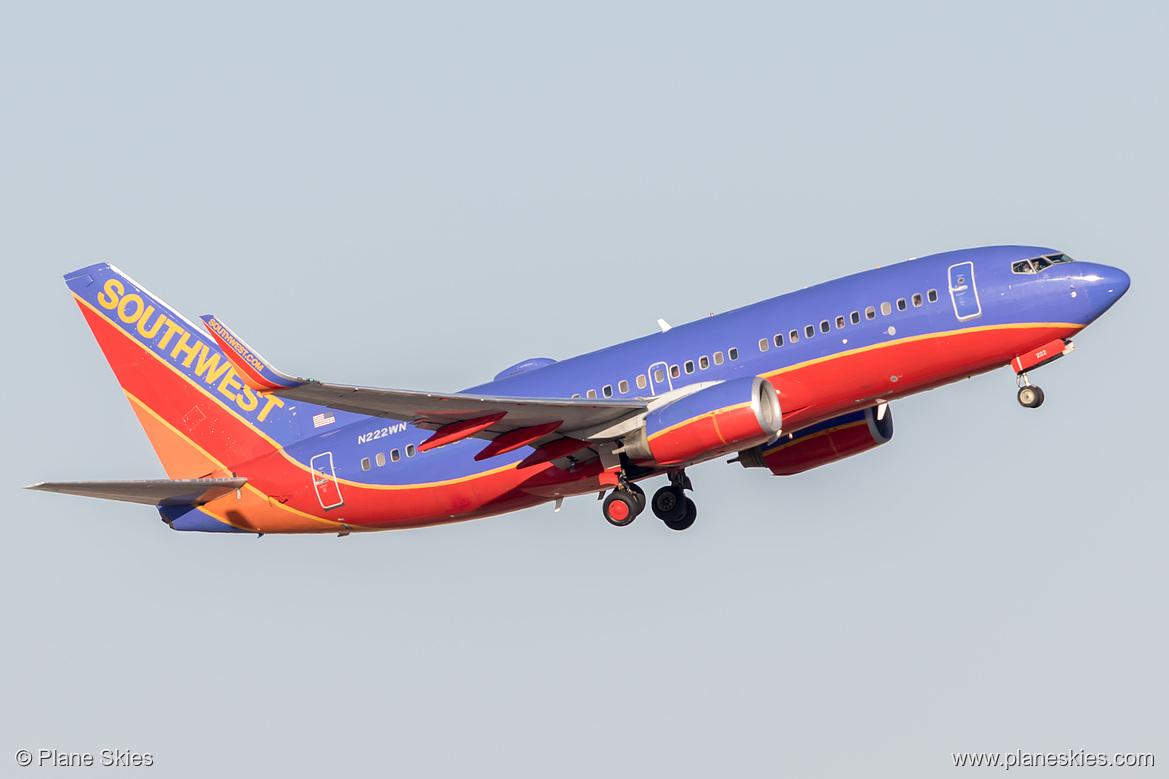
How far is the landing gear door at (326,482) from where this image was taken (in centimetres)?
4319

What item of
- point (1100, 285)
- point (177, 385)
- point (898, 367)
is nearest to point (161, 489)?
point (177, 385)

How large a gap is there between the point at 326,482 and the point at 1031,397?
66.9 ft

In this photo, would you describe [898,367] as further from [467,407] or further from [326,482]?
[326,482]

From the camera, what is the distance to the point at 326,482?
4328 cm

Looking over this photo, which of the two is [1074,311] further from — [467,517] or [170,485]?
[170,485]

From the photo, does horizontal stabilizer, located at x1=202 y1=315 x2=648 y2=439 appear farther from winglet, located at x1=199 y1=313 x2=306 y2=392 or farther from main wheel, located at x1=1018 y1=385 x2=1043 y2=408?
main wheel, located at x1=1018 y1=385 x2=1043 y2=408

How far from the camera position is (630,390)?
1569 inches

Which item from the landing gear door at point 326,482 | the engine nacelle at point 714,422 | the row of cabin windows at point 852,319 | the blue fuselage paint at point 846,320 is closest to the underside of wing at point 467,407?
the engine nacelle at point 714,422

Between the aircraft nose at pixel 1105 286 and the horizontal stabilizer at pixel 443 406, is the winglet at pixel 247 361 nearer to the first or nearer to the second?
the horizontal stabilizer at pixel 443 406

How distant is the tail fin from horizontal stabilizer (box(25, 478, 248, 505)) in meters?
0.70

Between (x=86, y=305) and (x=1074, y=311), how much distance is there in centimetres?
3082

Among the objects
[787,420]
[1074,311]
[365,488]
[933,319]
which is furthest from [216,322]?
[1074,311]

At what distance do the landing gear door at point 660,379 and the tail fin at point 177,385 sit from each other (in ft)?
40.0

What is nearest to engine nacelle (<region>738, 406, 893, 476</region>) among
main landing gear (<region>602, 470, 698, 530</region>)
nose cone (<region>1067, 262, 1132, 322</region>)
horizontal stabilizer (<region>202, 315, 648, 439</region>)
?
main landing gear (<region>602, 470, 698, 530</region>)
